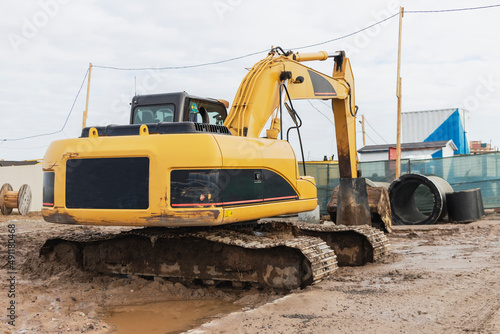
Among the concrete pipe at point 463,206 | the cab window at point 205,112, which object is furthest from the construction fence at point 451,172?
the cab window at point 205,112

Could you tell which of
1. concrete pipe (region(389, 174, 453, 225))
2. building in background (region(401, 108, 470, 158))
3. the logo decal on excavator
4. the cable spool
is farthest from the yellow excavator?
building in background (region(401, 108, 470, 158))

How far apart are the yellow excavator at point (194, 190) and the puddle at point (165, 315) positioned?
24.1 inches

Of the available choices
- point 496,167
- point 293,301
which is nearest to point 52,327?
point 293,301

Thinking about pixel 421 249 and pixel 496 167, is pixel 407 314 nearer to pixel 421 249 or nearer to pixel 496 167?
pixel 421 249

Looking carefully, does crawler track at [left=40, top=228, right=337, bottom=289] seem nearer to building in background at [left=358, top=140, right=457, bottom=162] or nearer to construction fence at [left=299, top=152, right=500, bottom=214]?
construction fence at [left=299, top=152, right=500, bottom=214]

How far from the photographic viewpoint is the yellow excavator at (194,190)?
5855 mm

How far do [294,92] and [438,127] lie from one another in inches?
1524

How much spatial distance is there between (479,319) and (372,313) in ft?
3.06

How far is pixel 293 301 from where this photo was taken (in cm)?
561

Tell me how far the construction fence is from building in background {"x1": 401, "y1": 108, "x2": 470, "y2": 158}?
2446cm

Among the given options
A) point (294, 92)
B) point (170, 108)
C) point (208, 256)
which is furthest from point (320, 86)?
point (208, 256)

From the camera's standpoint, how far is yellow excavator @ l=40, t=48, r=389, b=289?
5855mm

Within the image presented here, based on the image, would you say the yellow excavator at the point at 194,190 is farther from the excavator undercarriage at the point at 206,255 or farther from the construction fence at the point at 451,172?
the construction fence at the point at 451,172

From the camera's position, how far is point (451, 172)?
18625mm
